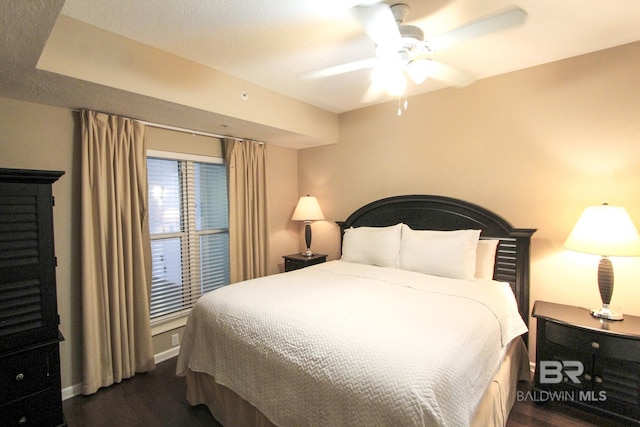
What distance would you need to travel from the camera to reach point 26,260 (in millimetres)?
1799

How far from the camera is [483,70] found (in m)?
2.61

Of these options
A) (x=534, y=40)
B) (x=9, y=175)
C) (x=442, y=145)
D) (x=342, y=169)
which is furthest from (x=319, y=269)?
(x=534, y=40)

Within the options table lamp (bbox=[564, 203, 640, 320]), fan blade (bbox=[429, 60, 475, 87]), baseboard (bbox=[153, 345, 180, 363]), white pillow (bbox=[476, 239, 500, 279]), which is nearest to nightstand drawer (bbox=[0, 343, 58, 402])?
baseboard (bbox=[153, 345, 180, 363])

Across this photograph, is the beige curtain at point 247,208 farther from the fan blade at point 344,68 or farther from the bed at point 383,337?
the fan blade at point 344,68

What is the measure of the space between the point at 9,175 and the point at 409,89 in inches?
122

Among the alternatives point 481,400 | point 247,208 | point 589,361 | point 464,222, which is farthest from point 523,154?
point 247,208

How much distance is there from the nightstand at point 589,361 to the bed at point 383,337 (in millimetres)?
185

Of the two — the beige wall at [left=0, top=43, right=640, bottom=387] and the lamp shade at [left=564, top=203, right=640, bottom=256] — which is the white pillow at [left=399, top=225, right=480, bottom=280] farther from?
the lamp shade at [left=564, top=203, right=640, bottom=256]

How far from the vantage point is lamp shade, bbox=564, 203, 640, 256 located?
1899 millimetres

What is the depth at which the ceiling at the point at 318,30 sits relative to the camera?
1.71 meters

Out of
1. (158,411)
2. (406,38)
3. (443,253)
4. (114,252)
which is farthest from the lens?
(443,253)

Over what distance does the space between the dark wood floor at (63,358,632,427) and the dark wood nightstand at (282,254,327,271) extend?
5.53 feet

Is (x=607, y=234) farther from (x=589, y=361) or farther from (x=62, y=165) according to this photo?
(x=62, y=165)

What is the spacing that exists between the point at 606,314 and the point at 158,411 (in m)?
3.16
